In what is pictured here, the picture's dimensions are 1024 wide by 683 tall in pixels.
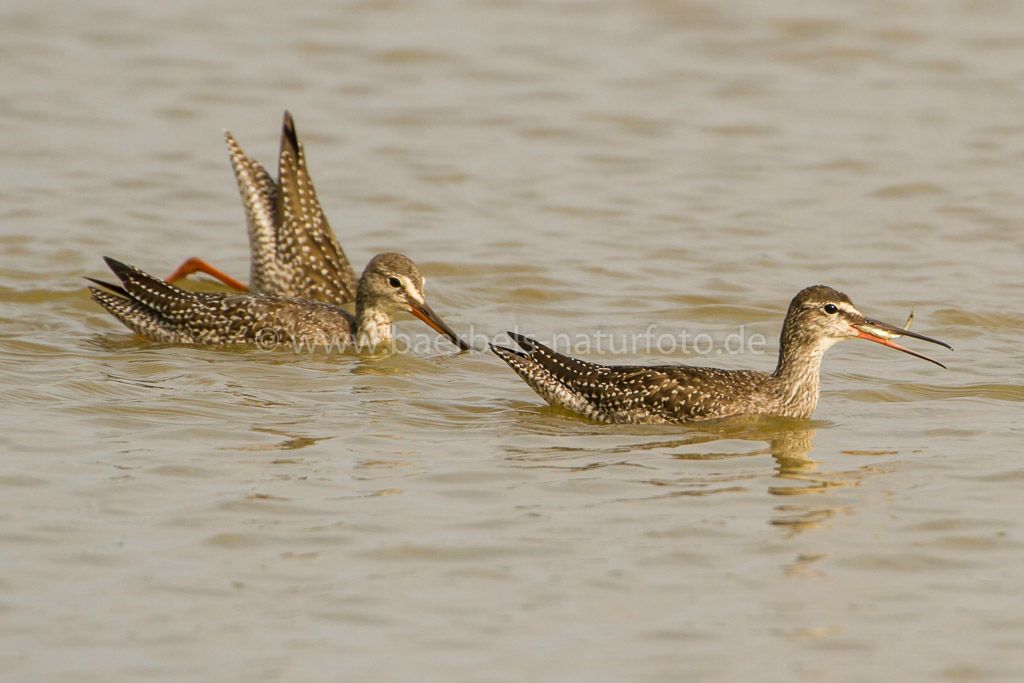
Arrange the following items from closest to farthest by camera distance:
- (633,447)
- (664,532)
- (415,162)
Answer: (664,532) → (633,447) → (415,162)

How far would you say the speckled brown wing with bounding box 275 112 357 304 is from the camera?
1368cm

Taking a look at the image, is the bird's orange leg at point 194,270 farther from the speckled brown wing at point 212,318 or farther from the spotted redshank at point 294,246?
the speckled brown wing at point 212,318

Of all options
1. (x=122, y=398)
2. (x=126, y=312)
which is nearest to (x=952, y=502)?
(x=122, y=398)

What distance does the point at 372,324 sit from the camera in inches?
488

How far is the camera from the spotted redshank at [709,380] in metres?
→ 10.1

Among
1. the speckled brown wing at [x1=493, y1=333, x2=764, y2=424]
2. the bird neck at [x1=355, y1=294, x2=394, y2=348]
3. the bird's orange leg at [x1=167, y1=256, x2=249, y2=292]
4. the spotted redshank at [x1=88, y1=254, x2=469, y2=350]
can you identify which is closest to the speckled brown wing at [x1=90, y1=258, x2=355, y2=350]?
the spotted redshank at [x1=88, y1=254, x2=469, y2=350]

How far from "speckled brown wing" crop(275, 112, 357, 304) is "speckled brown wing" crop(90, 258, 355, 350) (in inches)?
47.6

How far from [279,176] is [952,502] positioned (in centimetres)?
722

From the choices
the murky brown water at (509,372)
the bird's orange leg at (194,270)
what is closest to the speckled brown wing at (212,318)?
the murky brown water at (509,372)

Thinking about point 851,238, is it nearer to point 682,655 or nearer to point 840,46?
point 840,46

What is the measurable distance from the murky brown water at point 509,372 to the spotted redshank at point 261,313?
0.96 ft

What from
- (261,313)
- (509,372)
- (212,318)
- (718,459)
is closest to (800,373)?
(718,459)

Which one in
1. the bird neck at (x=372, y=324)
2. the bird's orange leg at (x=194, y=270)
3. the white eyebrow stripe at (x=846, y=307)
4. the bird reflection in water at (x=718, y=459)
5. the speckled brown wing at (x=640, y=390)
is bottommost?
the bird reflection in water at (x=718, y=459)

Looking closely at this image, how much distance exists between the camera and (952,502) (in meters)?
8.39
